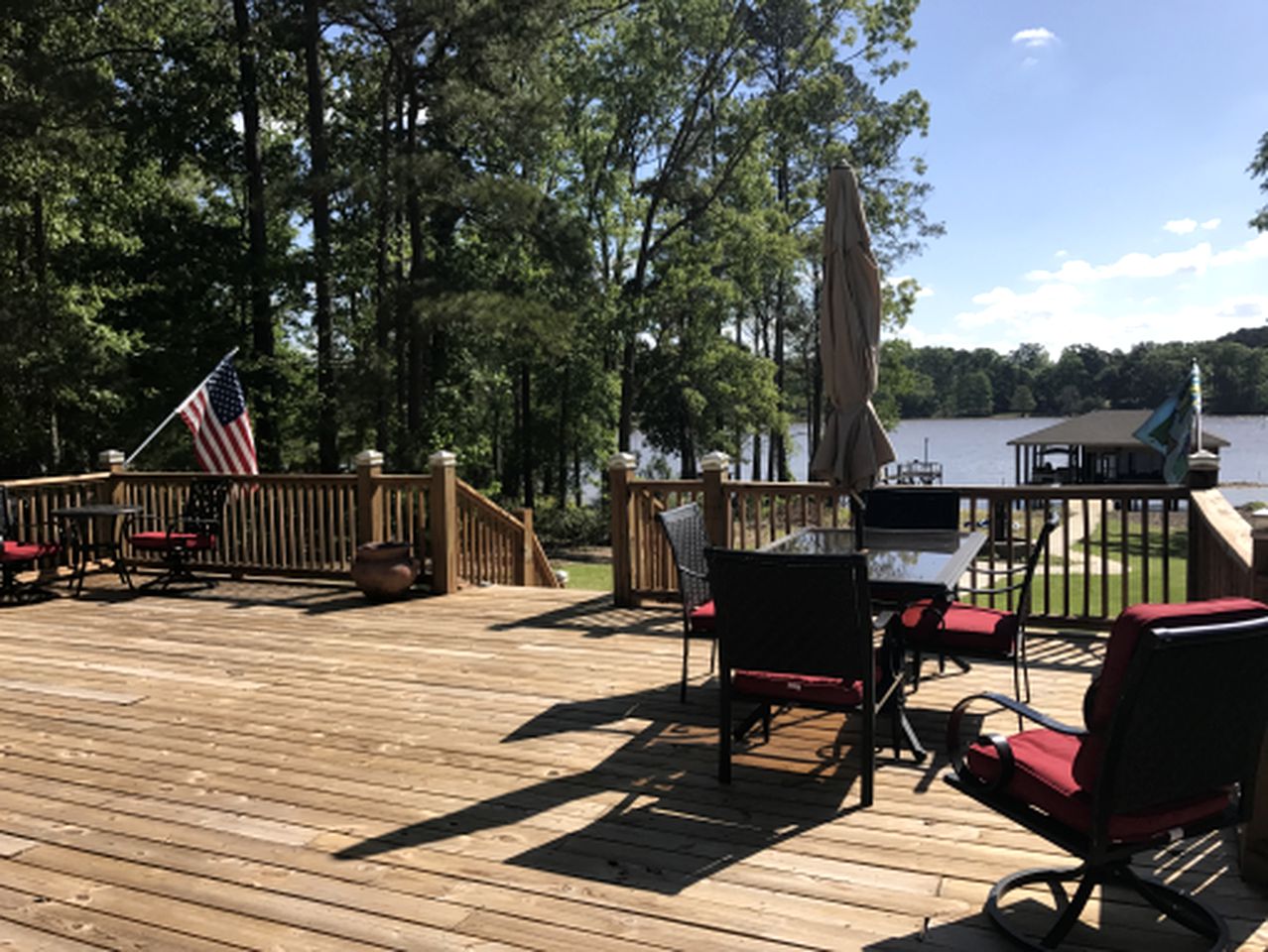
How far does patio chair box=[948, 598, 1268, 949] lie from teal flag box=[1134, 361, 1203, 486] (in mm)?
6415

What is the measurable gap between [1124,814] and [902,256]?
1219 inches

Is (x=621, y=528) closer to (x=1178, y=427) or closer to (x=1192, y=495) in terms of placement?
(x=1192, y=495)

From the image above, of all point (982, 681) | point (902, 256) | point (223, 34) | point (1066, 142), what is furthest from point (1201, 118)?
point (902, 256)

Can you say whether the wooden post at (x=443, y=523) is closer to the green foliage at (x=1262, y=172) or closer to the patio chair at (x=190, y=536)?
the patio chair at (x=190, y=536)

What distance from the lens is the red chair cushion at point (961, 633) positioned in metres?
3.98

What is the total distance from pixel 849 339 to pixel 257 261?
12548mm

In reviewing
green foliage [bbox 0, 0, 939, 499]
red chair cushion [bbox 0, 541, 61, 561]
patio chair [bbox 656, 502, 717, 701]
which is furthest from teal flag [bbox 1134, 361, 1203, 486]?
red chair cushion [bbox 0, 541, 61, 561]

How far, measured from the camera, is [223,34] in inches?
579

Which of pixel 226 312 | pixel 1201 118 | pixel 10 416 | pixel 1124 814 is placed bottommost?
pixel 1124 814

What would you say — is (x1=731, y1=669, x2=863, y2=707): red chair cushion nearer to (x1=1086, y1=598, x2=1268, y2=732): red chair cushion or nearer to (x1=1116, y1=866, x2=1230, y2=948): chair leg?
(x1=1116, y1=866, x2=1230, y2=948): chair leg

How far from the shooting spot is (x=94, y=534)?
884cm

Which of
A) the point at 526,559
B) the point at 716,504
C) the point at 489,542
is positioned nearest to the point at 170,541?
the point at 489,542

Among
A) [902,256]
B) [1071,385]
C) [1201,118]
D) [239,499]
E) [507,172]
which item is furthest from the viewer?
[1071,385]

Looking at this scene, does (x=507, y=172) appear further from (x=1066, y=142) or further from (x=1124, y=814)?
(x=1124, y=814)
